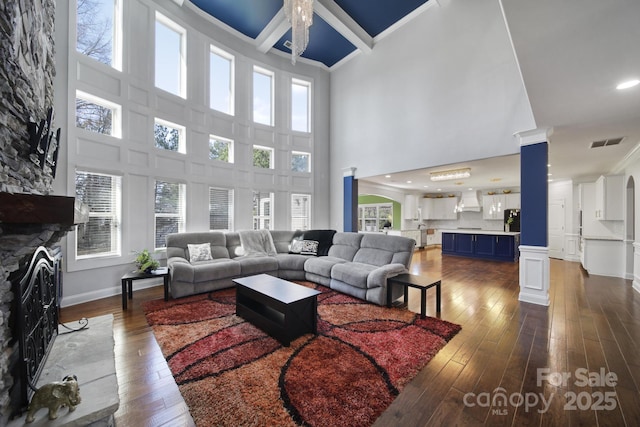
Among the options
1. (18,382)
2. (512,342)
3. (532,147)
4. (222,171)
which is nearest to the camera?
(18,382)

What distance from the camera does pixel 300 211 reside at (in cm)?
698

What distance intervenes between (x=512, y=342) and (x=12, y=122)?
4.44m

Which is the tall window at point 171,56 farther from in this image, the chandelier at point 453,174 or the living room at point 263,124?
the chandelier at point 453,174

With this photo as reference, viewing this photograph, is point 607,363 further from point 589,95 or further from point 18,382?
point 18,382

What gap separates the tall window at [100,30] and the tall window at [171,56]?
24.2 inches

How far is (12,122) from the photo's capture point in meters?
1.53

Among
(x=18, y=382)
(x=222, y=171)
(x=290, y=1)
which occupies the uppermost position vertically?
(x=290, y=1)

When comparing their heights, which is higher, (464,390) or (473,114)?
(473,114)

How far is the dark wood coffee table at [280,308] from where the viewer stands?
7.98 feet

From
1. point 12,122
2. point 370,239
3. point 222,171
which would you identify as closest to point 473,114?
point 370,239

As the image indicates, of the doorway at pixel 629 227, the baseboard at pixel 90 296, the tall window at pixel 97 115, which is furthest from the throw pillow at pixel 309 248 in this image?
the doorway at pixel 629 227

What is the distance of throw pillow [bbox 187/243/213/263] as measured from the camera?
4.34 meters

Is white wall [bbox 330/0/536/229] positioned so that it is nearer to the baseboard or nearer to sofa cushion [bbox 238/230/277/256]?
sofa cushion [bbox 238/230/277/256]

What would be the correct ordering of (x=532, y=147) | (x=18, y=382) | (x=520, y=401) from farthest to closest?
(x=532, y=147) → (x=520, y=401) → (x=18, y=382)
